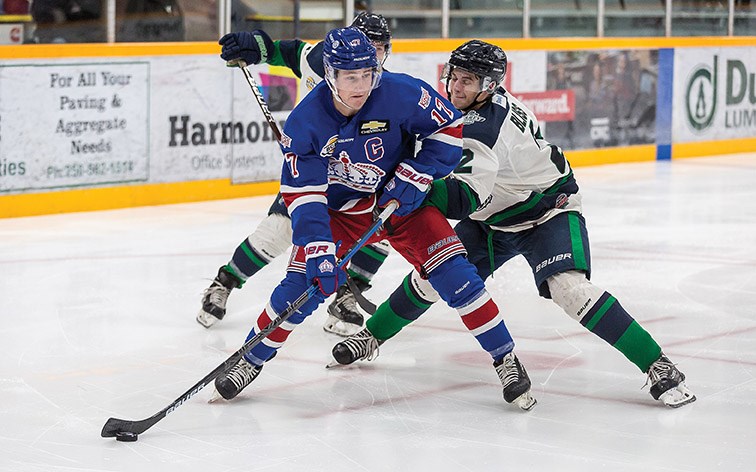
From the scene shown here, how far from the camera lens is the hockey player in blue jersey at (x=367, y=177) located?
3068 millimetres

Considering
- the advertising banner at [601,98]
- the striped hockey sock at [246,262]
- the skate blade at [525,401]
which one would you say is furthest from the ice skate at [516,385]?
the advertising banner at [601,98]

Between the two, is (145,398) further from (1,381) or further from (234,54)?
(234,54)

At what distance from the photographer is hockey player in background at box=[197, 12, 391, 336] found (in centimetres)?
407

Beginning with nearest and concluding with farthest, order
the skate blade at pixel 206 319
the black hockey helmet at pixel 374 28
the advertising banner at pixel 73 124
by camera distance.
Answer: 1. the black hockey helmet at pixel 374 28
2. the skate blade at pixel 206 319
3. the advertising banner at pixel 73 124

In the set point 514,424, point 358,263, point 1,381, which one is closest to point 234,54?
point 358,263

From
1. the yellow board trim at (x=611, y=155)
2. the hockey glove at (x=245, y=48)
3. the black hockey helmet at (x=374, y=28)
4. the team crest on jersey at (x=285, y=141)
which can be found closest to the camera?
the team crest on jersey at (x=285, y=141)

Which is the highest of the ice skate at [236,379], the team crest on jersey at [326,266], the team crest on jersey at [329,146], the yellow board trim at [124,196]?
the team crest on jersey at [329,146]

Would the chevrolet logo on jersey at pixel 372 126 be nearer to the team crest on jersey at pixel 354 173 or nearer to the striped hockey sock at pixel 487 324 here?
the team crest on jersey at pixel 354 173

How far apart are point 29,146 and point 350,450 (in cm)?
387

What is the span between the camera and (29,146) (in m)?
6.26

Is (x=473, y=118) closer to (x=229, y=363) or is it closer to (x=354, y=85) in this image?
(x=354, y=85)

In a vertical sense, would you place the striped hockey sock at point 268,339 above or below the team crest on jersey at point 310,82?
below

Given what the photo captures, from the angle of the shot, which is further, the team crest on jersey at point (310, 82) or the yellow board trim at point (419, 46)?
the yellow board trim at point (419, 46)

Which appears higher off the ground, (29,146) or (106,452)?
(29,146)
